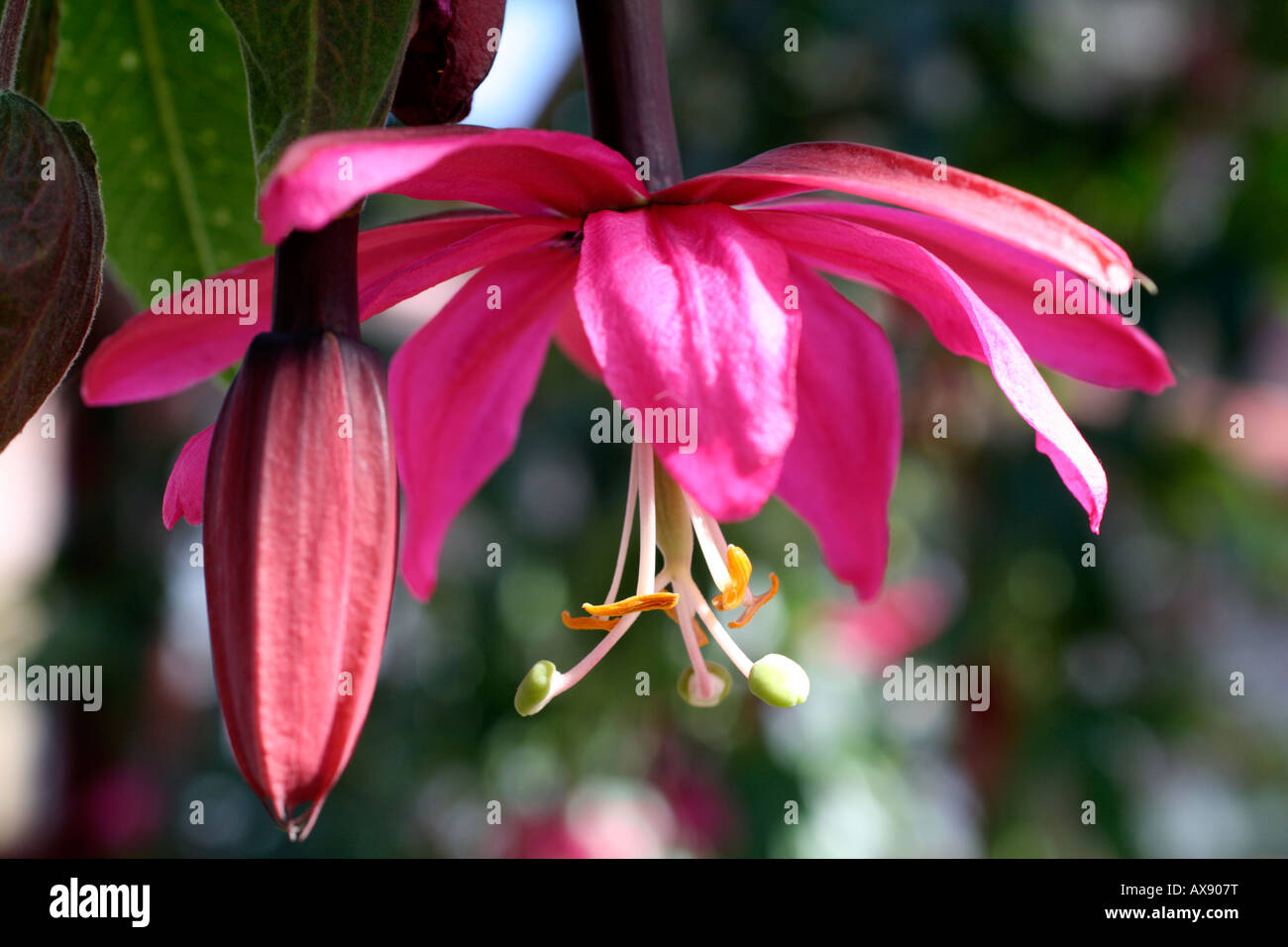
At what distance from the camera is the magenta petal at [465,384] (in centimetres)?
39

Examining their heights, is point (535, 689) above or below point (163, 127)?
below

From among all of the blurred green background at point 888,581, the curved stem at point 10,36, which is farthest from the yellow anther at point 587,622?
the blurred green background at point 888,581

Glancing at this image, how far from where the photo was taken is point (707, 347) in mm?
290

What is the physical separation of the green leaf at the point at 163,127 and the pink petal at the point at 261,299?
47 mm

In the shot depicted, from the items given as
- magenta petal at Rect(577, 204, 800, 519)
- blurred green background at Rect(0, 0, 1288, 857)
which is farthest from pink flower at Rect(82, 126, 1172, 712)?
blurred green background at Rect(0, 0, 1288, 857)

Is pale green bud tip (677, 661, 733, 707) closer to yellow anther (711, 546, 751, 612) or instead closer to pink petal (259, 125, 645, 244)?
yellow anther (711, 546, 751, 612)

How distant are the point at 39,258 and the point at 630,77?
20cm

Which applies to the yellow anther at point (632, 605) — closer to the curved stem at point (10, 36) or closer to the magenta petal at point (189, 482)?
the magenta petal at point (189, 482)

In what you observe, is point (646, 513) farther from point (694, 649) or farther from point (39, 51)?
point (39, 51)

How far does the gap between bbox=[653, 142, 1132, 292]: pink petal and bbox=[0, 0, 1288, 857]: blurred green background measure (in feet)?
3.27

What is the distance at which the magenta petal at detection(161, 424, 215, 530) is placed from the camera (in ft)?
1.09

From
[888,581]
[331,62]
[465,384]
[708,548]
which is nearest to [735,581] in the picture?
[708,548]

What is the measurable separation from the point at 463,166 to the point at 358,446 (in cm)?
9
